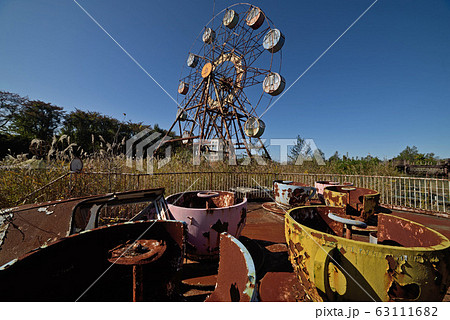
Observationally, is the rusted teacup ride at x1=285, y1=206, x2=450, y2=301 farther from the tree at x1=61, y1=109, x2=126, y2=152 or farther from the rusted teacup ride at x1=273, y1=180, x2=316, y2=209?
the tree at x1=61, y1=109, x2=126, y2=152

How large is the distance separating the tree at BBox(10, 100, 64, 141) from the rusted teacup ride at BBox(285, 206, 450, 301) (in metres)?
28.3

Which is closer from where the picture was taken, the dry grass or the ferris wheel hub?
the dry grass

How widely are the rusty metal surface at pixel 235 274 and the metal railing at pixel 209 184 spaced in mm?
4259

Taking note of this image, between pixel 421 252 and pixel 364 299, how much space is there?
16.7 inches

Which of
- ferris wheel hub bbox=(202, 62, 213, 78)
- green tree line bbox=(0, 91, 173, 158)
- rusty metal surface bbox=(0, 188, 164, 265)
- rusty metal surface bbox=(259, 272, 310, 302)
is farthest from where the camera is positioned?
green tree line bbox=(0, 91, 173, 158)

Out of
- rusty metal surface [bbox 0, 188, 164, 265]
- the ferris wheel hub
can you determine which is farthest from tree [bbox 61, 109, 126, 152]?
rusty metal surface [bbox 0, 188, 164, 265]

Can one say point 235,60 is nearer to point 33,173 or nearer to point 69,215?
point 33,173

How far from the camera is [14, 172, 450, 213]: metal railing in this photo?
4281 mm

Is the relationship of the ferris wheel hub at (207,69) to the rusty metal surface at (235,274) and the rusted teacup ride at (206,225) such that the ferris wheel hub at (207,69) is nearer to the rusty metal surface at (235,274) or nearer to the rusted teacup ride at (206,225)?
the rusted teacup ride at (206,225)

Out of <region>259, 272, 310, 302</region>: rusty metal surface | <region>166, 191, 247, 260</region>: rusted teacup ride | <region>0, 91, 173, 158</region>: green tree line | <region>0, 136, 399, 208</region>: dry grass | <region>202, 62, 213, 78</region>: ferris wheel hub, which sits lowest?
<region>259, 272, 310, 302</region>: rusty metal surface

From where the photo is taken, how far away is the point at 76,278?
4.67 ft

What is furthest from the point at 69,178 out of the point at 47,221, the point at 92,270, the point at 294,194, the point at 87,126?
the point at 87,126

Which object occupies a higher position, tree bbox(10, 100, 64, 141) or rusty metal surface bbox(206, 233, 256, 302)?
tree bbox(10, 100, 64, 141)

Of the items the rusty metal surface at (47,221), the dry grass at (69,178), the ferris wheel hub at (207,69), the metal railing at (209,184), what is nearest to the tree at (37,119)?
the ferris wheel hub at (207,69)
